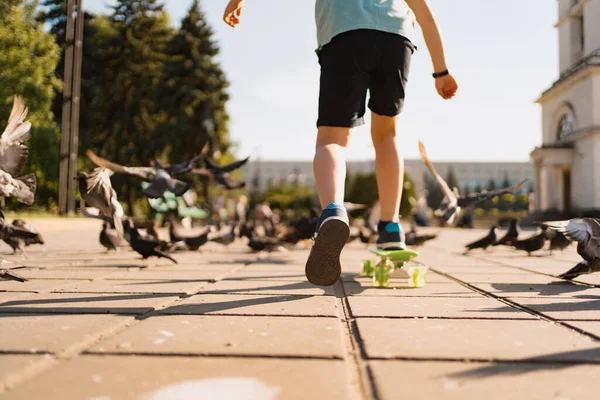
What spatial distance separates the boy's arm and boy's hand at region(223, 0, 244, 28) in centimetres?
101

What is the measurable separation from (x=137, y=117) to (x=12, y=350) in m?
35.7

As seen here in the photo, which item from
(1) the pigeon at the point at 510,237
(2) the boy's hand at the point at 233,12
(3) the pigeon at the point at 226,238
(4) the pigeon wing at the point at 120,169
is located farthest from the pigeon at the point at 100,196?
(1) the pigeon at the point at 510,237

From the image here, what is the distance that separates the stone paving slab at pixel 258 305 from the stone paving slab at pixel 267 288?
164 mm

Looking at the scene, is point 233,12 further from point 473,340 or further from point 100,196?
point 473,340

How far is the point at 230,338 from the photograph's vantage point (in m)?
1.67

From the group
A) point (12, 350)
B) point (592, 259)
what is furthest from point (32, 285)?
point (592, 259)

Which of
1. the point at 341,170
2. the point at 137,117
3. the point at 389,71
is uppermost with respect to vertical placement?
the point at 137,117

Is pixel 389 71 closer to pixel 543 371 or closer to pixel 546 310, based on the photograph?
pixel 546 310

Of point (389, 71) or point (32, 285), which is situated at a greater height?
point (389, 71)

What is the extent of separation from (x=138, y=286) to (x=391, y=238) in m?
1.48

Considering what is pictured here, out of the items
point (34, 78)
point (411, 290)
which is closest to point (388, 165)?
point (411, 290)

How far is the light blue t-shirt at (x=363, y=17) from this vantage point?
9.36 feet

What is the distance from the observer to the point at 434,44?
310 cm

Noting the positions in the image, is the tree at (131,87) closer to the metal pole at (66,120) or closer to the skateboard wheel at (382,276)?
the metal pole at (66,120)
